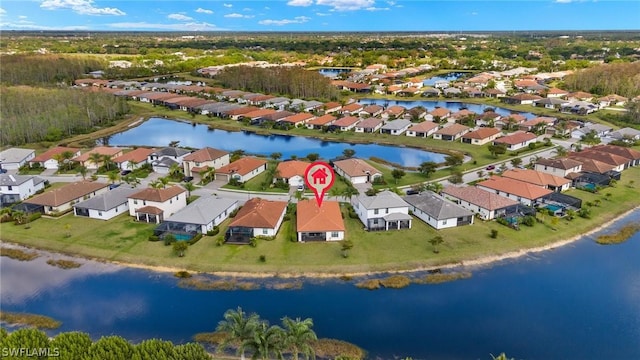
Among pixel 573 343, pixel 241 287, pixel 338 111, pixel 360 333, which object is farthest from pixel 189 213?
pixel 338 111

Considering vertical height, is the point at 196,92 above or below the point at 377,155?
above

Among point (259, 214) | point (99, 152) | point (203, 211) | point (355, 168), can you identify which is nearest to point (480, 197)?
point (355, 168)

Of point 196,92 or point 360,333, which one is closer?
point 360,333

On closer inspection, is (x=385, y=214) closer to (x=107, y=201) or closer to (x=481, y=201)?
(x=481, y=201)

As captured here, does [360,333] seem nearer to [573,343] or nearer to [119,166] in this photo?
[573,343]

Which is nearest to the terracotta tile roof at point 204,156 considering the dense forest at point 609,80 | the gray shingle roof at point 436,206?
the gray shingle roof at point 436,206

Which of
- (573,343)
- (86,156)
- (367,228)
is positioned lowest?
(573,343)

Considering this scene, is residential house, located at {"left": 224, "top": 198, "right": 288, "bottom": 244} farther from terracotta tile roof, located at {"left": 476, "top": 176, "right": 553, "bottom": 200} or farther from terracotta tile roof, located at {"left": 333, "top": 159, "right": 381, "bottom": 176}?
terracotta tile roof, located at {"left": 476, "top": 176, "right": 553, "bottom": 200}
